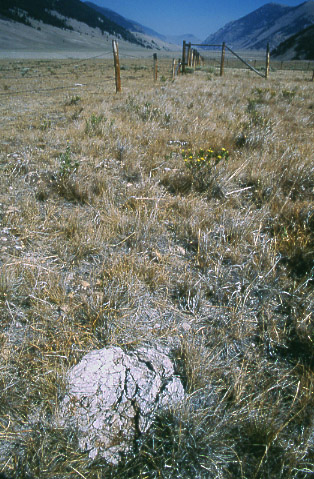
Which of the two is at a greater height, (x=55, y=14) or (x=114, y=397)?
(x=55, y=14)

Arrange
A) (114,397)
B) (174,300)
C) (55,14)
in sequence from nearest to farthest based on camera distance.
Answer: (114,397)
(174,300)
(55,14)

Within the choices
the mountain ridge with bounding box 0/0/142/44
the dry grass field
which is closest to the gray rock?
Result: the dry grass field

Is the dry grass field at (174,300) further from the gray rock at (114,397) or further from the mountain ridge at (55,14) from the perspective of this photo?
the mountain ridge at (55,14)

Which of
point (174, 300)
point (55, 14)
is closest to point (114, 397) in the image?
point (174, 300)

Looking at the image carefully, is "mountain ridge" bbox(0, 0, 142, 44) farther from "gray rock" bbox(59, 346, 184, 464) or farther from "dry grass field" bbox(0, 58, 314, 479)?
"gray rock" bbox(59, 346, 184, 464)

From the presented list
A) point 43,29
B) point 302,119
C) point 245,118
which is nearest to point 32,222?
point 245,118

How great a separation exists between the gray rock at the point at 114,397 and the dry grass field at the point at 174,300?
0.17 feet

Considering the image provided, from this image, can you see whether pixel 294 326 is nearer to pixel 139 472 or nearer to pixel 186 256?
Answer: pixel 186 256

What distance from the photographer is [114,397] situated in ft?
3.82

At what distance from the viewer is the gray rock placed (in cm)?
106

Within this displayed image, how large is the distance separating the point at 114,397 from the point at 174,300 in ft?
2.43

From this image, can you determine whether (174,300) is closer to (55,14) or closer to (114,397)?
(114,397)

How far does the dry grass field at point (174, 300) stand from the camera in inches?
41.1

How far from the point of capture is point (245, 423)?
1.11 meters
